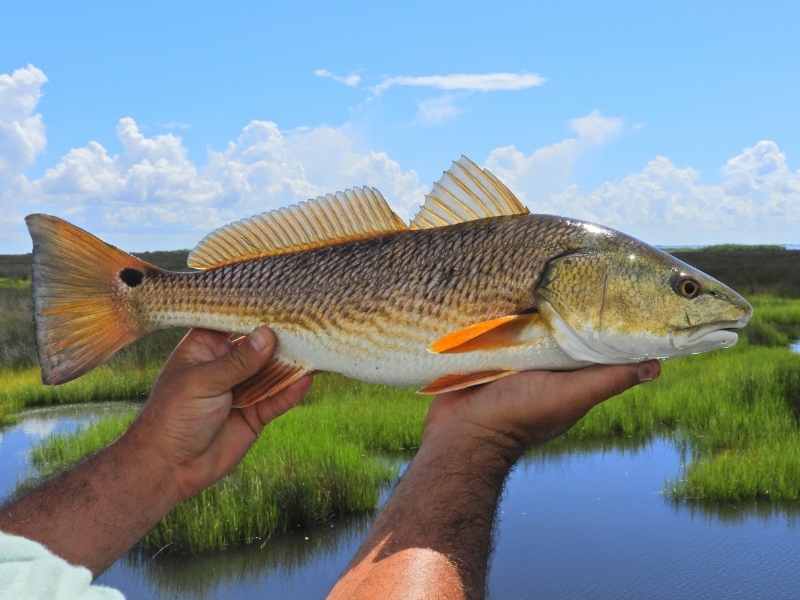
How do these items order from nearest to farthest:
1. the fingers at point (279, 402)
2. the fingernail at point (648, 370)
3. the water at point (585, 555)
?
the fingernail at point (648, 370), the fingers at point (279, 402), the water at point (585, 555)

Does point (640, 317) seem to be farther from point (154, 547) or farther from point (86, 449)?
point (86, 449)

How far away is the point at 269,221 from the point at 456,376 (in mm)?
1072

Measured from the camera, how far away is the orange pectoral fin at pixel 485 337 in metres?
3.08

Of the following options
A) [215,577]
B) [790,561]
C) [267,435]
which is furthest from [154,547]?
[790,561]

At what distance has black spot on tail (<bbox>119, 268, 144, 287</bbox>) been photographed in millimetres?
3465

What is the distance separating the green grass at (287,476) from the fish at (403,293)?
5194 millimetres

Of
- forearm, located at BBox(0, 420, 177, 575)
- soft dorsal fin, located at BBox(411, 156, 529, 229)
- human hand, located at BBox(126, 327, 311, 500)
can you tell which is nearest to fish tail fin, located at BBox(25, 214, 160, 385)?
human hand, located at BBox(126, 327, 311, 500)

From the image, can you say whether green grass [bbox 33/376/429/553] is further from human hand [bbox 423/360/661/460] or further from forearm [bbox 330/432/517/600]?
forearm [bbox 330/432/517/600]

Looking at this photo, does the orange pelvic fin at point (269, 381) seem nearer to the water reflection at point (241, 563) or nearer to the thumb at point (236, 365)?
the thumb at point (236, 365)

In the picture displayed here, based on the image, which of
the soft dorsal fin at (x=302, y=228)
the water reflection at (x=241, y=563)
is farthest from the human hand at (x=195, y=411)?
the water reflection at (x=241, y=563)

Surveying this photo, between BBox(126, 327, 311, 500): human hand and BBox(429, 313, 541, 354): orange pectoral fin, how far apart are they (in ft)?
2.43

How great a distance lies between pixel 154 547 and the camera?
8305 mm

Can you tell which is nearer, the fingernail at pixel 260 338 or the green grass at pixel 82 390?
the fingernail at pixel 260 338

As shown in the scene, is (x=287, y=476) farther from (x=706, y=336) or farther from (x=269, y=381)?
(x=706, y=336)
